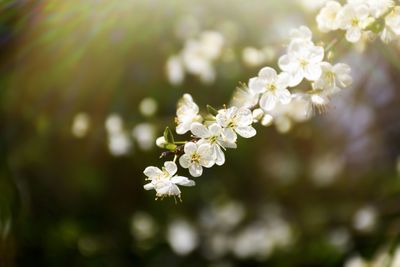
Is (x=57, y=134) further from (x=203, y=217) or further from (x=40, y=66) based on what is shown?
(x=203, y=217)

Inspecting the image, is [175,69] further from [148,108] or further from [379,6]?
[379,6]

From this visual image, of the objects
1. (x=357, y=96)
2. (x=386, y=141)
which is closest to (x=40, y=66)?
(x=357, y=96)

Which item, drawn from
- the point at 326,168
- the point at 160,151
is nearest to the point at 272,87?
the point at 160,151

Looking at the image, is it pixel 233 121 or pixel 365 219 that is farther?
pixel 365 219

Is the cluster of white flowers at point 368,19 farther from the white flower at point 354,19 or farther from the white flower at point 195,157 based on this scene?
the white flower at point 195,157

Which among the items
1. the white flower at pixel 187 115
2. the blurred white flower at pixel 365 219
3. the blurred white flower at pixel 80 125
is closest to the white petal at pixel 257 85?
the white flower at pixel 187 115

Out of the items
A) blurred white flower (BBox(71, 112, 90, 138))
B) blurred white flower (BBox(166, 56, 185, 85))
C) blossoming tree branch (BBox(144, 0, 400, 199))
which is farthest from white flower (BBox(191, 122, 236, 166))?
blurred white flower (BBox(166, 56, 185, 85))

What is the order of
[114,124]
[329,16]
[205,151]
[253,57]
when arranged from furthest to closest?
[114,124]
[253,57]
[329,16]
[205,151]
